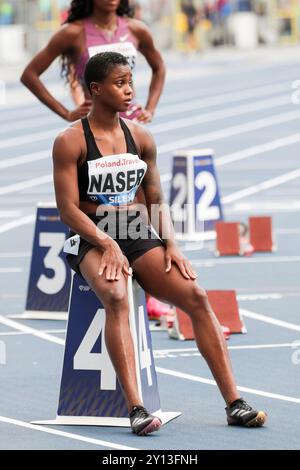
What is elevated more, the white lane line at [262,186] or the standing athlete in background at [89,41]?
the standing athlete in background at [89,41]

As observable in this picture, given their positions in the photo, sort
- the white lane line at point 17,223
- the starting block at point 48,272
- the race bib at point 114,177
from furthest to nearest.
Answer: the white lane line at point 17,223 → the starting block at point 48,272 → the race bib at point 114,177

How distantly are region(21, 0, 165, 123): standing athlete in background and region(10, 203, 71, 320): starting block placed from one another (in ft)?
2.73

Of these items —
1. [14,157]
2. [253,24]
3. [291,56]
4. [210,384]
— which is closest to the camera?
[210,384]

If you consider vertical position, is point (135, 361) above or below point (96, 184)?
below

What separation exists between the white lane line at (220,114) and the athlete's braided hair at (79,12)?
15.5 metres

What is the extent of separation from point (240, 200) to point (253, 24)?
119 ft

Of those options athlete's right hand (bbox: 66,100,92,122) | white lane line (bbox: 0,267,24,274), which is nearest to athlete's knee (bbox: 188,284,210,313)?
athlete's right hand (bbox: 66,100,92,122)

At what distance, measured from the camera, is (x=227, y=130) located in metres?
27.4

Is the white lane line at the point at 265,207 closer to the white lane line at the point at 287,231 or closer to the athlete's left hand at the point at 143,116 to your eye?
the white lane line at the point at 287,231

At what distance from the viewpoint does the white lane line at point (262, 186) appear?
18.3 m

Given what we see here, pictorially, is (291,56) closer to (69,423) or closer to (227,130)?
(227,130)

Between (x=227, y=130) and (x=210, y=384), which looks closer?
(x=210, y=384)

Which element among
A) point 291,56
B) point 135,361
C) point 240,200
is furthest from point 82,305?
point 291,56

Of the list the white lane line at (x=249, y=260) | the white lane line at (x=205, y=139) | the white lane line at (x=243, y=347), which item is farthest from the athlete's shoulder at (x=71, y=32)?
the white lane line at (x=205, y=139)
